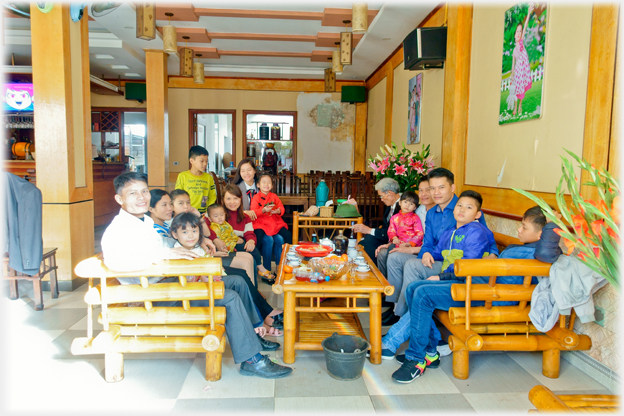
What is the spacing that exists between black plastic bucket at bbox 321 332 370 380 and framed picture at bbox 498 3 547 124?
184 cm

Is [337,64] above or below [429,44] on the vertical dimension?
above

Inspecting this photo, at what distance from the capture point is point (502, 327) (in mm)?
2111

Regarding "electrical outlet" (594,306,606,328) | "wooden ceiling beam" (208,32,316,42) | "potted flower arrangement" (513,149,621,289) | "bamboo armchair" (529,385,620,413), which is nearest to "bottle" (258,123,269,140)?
"wooden ceiling beam" (208,32,316,42)

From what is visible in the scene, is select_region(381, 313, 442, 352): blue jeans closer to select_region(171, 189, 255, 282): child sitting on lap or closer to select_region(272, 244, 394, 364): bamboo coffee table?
select_region(272, 244, 394, 364): bamboo coffee table

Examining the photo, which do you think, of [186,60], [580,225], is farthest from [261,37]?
[580,225]

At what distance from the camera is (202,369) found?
2.18m

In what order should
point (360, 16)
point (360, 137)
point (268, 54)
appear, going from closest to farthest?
point (360, 16) → point (268, 54) → point (360, 137)

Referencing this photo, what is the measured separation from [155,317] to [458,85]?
316 centimetres

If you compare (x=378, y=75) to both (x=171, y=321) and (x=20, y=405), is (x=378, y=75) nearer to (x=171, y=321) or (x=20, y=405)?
(x=171, y=321)

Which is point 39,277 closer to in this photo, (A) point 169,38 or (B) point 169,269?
(B) point 169,269

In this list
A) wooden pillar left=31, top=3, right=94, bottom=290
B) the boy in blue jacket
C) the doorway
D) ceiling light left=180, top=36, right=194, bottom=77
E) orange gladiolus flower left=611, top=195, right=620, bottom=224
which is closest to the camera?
orange gladiolus flower left=611, top=195, right=620, bottom=224

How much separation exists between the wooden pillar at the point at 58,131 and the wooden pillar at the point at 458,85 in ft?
11.4

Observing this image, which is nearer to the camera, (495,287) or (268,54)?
(495,287)

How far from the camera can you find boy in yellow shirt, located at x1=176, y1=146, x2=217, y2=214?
3781 mm
